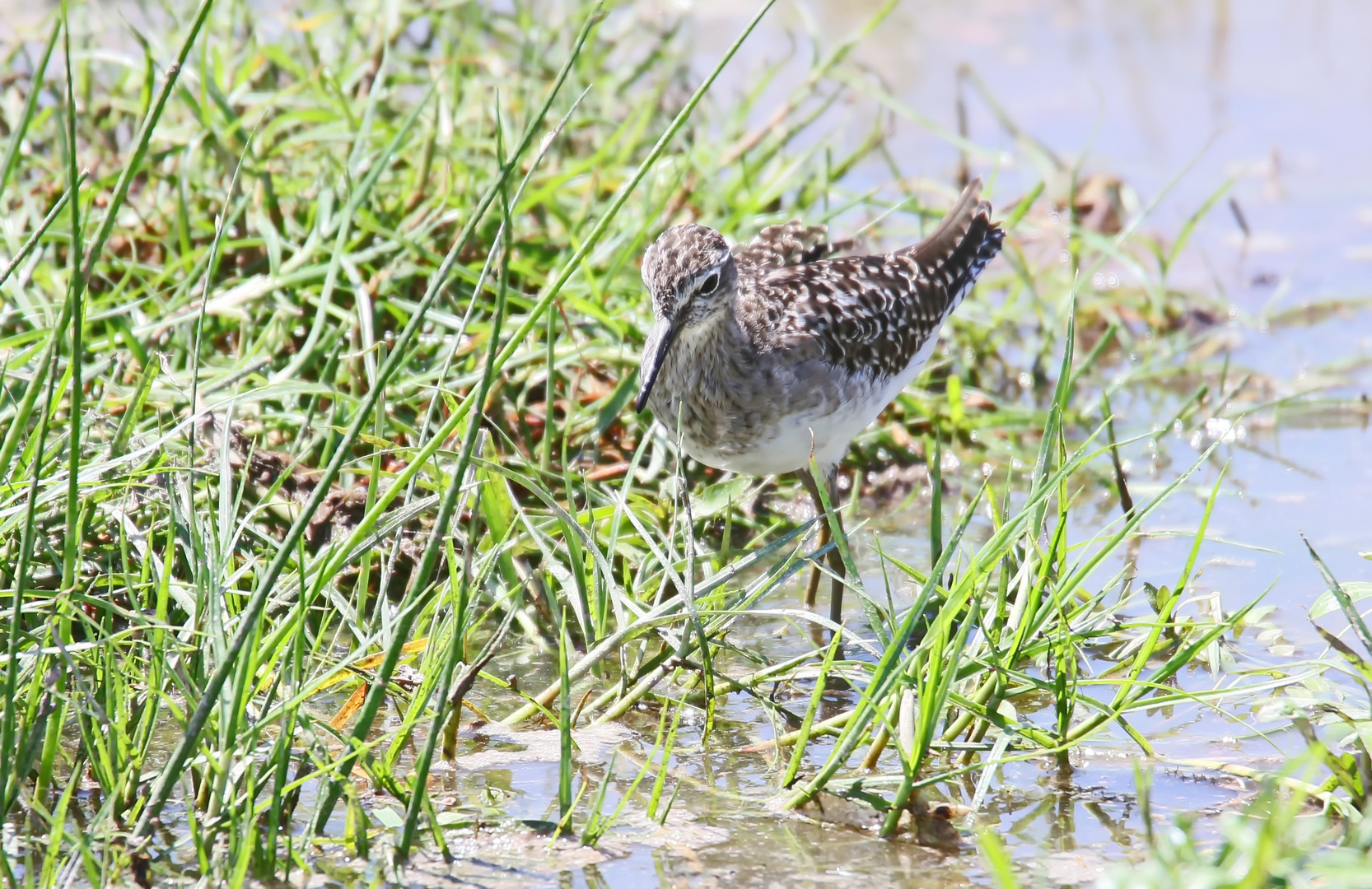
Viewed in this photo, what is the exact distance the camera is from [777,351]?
199 inches

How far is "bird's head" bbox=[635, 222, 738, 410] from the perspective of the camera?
4727mm

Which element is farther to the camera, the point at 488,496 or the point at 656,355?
the point at 656,355

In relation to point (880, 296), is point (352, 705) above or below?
below

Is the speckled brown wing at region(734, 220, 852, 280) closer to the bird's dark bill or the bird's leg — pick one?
the bird's leg

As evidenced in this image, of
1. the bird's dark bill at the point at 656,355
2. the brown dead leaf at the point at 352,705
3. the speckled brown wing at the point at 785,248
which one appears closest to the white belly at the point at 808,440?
the bird's dark bill at the point at 656,355

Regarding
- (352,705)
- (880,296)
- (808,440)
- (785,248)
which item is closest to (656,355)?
(808,440)

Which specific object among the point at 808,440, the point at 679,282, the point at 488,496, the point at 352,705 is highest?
the point at 679,282

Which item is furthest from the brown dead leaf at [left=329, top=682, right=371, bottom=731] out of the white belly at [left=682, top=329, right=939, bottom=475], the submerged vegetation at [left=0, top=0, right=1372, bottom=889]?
the white belly at [left=682, top=329, right=939, bottom=475]

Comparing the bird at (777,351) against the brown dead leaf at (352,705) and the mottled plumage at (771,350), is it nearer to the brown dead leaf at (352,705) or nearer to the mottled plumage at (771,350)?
the mottled plumage at (771,350)

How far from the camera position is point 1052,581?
3672mm

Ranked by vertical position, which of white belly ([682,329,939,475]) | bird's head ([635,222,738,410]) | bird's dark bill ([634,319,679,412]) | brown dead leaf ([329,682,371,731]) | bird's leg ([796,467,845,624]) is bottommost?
brown dead leaf ([329,682,371,731])

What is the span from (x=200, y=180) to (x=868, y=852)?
4155 mm

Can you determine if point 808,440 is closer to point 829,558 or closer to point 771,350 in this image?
point 771,350

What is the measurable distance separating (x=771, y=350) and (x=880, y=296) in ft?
2.36
